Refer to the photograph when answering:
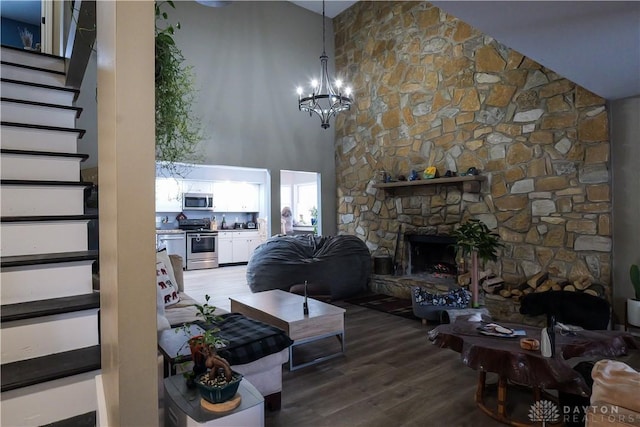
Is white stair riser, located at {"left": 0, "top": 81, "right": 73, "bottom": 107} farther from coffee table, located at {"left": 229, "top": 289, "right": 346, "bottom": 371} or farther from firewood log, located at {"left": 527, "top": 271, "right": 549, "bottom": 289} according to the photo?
firewood log, located at {"left": 527, "top": 271, "right": 549, "bottom": 289}

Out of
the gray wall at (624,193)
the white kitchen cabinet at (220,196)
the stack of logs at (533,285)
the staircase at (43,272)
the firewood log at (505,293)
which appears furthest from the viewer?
the white kitchen cabinet at (220,196)

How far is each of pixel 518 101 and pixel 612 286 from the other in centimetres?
232

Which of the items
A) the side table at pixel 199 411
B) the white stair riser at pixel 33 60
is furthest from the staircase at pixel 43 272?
the side table at pixel 199 411

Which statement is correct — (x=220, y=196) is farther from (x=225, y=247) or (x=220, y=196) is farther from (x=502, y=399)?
(x=502, y=399)

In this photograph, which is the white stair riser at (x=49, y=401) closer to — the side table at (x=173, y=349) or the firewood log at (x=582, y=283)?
the side table at (x=173, y=349)

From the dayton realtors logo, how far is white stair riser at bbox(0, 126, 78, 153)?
3.43 metres

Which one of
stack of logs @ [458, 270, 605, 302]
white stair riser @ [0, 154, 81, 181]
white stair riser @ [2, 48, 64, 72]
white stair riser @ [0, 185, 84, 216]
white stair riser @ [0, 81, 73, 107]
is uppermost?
white stair riser @ [2, 48, 64, 72]

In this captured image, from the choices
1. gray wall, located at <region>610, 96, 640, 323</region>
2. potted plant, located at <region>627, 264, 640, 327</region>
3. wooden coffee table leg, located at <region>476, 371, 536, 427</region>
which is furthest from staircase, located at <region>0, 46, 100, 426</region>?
gray wall, located at <region>610, 96, 640, 323</region>

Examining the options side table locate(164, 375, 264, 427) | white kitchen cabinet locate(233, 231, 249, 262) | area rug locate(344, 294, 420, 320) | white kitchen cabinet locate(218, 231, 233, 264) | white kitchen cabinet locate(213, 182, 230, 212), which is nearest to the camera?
side table locate(164, 375, 264, 427)

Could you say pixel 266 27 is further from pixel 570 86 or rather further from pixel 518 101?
pixel 570 86

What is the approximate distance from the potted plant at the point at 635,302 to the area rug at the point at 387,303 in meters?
2.03

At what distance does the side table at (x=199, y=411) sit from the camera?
1.32 meters

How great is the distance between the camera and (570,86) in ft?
12.7

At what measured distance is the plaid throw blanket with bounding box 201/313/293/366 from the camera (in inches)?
80.1
